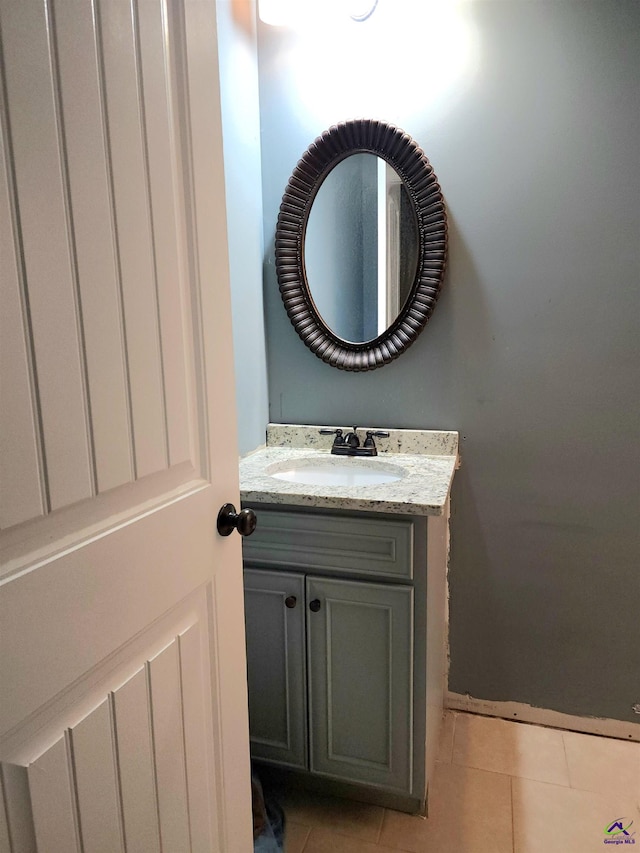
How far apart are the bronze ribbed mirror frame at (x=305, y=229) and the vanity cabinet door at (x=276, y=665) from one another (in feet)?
2.44

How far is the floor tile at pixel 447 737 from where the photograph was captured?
1711 mm

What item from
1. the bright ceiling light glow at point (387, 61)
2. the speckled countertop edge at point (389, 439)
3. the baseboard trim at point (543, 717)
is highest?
the bright ceiling light glow at point (387, 61)

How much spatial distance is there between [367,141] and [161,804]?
171 centimetres

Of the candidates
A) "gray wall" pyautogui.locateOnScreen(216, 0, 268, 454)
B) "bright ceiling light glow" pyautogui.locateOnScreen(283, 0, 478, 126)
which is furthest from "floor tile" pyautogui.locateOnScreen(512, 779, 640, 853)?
"bright ceiling light glow" pyautogui.locateOnScreen(283, 0, 478, 126)

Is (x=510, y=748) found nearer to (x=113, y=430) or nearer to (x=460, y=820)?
(x=460, y=820)

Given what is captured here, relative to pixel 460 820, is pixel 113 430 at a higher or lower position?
higher

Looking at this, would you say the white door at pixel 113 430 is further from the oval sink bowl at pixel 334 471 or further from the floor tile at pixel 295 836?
the oval sink bowl at pixel 334 471

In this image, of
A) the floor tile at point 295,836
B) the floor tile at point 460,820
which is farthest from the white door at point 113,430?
the floor tile at point 460,820

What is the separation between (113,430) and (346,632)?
3.21 ft

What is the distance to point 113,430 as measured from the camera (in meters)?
0.66

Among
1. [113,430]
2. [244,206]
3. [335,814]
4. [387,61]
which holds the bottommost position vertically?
[335,814]

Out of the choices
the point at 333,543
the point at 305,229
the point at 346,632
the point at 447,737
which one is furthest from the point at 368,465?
the point at 447,737

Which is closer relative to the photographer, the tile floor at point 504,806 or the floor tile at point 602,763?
the tile floor at point 504,806

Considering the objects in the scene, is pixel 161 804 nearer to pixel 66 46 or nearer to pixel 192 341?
pixel 192 341
